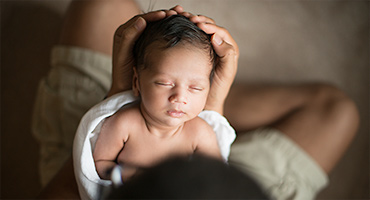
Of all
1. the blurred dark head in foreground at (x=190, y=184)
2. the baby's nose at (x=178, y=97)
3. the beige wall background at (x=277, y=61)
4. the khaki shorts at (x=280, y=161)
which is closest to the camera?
the blurred dark head in foreground at (x=190, y=184)

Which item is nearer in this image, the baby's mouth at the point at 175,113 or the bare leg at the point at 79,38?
the baby's mouth at the point at 175,113

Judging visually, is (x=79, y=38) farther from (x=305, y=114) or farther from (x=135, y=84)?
(x=305, y=114)

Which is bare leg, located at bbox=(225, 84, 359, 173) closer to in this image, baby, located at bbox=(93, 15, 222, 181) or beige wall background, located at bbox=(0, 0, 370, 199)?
beige wall background, located at bbox=(0, 0, 370, 199)

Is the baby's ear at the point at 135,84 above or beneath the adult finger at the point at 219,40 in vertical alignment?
beneath

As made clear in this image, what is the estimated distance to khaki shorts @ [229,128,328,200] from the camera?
2.25 ft

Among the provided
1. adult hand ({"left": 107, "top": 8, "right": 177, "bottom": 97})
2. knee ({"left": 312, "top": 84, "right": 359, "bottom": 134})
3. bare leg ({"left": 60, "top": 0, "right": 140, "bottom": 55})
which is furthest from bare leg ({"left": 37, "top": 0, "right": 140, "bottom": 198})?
knee ({"left": 312, "top": 84, "right": 359, "bottom": 134})

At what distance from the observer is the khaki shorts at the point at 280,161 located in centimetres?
69

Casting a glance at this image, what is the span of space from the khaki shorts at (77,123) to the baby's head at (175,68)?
12.5 inches

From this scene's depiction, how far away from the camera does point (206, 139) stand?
467 mm

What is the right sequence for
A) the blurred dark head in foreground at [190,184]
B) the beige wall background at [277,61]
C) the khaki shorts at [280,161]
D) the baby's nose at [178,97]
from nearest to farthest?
the blurred dark head in foreground at [190,184] → the baby's nose at [178,97] → the khaki shorts at [280,161] → the beige wall background at [277,61]

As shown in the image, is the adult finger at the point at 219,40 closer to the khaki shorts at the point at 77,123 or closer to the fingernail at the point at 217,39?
the fingernail at the point at 217,39

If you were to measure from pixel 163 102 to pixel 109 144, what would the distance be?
103 mm

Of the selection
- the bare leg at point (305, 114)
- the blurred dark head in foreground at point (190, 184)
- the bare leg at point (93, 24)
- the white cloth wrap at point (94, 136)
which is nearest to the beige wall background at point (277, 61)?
the bare leg at point (305, 114)

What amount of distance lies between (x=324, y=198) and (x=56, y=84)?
0.74 meters
